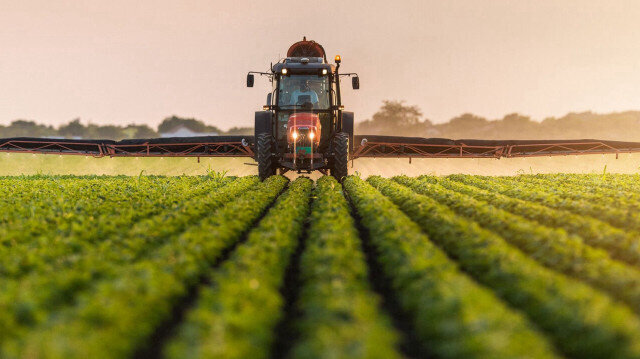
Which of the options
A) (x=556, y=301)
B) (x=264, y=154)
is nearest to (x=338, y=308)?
(x=556, y=301)

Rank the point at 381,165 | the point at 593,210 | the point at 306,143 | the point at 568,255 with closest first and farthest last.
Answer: the point at 568,255, the point at 593,210, the point at 306,143, the point at 381,165

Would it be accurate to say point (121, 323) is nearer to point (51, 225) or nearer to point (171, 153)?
point (51, 225)

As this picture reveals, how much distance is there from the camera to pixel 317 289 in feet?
12.9

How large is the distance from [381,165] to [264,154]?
7.95 metres

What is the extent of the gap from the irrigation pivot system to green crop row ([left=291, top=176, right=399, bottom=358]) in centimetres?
875

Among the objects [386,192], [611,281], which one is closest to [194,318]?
[611,281]

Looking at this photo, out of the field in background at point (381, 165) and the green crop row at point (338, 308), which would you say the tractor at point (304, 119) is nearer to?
the field in background at point (381, 165)

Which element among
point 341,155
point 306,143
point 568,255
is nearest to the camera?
point 568,255

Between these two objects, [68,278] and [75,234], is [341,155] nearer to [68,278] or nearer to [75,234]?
[75,234]

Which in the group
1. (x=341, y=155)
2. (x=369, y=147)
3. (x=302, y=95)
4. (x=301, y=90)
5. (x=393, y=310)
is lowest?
(x=393, y=310)

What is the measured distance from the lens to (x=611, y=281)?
14.3 feet

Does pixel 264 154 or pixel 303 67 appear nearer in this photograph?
pixel 303 67

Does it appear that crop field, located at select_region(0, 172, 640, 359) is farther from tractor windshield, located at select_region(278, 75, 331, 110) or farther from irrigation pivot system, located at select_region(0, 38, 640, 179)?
tractor windshield, located at select_region(278, 75, 331, 110)

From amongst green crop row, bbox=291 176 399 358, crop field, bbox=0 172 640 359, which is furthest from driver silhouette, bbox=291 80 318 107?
green crop row, bbox=291 176 399 358
